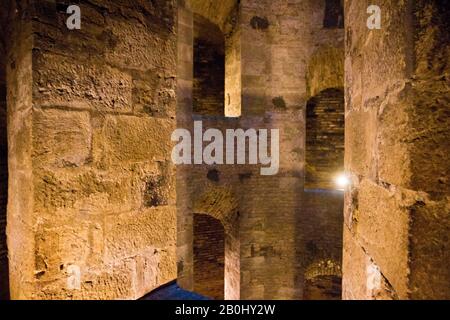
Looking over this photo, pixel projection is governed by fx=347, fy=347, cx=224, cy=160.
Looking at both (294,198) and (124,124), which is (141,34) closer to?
(124,124)

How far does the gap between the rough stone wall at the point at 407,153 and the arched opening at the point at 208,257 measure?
27.9ft

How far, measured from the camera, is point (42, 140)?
1.21m

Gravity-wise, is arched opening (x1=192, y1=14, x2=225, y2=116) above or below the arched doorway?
above

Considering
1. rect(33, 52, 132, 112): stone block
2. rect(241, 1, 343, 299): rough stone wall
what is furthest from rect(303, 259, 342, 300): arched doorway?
rect(33, 52, 132, 112): stone block

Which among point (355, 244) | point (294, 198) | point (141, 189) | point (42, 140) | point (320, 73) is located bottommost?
point (294, 198)

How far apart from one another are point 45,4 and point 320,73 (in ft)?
23.3

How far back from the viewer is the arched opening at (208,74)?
992 centimetres

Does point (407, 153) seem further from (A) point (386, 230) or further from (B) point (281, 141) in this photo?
(B) point (281, 141)

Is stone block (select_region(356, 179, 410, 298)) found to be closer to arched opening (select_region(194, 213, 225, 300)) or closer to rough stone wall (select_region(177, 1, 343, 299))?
rough stone wall (select_region(177, 1, 343, 299))

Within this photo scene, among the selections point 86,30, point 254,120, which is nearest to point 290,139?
point 254,120

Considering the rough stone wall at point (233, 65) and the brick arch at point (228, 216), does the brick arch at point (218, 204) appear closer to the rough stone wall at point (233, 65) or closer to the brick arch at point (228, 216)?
the brick arch at point (228, 216)

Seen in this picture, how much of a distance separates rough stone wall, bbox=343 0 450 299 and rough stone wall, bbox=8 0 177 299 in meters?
0.87

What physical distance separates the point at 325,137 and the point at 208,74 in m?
3.77

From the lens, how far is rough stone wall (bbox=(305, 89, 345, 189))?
30.8 feet
